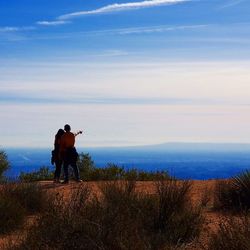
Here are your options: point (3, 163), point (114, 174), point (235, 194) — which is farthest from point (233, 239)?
point (3, 163)

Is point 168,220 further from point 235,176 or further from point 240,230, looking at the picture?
point 235,176

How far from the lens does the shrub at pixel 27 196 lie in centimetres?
1595

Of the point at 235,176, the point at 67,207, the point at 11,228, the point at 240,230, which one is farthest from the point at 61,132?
the point at 240,230

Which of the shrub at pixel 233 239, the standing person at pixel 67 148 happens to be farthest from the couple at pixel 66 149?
the shrub at pixel 233 239

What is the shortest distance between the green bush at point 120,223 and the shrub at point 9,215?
2126mm

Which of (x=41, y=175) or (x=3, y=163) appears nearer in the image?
(x=41, y=175)

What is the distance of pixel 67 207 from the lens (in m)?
10.8

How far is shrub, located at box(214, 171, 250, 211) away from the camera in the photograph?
1625 centimetres

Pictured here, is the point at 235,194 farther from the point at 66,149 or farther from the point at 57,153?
the point at 57,153

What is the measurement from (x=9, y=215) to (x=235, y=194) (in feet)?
20.4

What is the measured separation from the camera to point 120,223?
33.4 ft

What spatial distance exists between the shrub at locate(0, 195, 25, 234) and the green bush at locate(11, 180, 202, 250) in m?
2.13

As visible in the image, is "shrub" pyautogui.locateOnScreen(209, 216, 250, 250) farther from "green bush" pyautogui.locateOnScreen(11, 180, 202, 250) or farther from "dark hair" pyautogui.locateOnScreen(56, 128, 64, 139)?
"dark hair" pyautogui.locateOnScreen(56, 128, 64, 139)

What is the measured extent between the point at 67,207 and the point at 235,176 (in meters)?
8.07
